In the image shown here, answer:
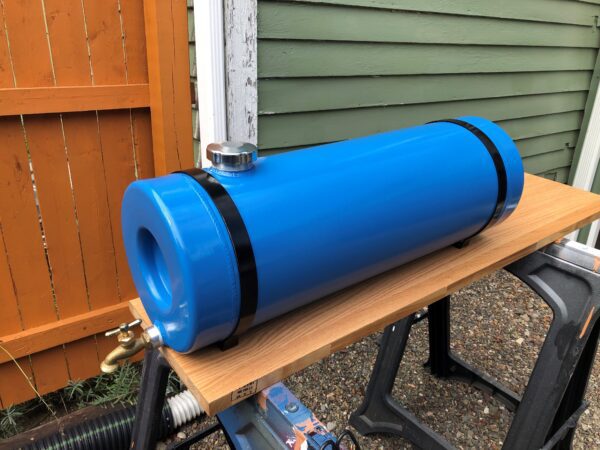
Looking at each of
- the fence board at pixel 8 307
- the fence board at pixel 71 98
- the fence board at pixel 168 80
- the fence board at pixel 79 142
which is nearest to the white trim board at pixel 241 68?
the fence board at pixel 168 80

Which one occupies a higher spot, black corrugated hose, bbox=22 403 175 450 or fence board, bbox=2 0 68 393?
fence board, bbox=2 0 68 393

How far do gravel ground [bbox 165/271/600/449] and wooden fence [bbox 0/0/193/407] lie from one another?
0.79 metres

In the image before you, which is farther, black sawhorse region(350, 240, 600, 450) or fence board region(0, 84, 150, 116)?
fence board region(0, 84, 150, 116)

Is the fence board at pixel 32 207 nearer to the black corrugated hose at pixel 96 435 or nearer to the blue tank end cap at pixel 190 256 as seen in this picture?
the black corrugated hose at pixel 96 435

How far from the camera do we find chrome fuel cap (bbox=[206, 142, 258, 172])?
921 millimetres

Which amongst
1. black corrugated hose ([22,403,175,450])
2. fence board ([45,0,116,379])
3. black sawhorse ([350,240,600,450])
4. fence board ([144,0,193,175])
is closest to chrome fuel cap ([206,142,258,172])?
black sawhorse ([350,240,600,450])

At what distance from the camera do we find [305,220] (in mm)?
928

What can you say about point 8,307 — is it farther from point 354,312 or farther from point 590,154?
point 590,154

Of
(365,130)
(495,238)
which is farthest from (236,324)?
(365,130)

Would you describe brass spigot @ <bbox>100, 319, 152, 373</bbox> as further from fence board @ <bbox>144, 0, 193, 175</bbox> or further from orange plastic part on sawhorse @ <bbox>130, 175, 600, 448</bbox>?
fence board @ <bbox>144, 0, 193, 175</bbox>

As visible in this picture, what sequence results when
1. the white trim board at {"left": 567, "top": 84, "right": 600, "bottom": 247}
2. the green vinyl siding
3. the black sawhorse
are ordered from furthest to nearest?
1. the white trim board at {"left": 567, "top": 84, "right": 600, "bottom": 247}
2. the green vinyl siding
3. the black sawhorse

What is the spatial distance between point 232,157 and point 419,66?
1976mm

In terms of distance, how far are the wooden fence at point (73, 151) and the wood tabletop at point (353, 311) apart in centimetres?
109

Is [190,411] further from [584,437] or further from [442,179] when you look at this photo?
[584,437]
